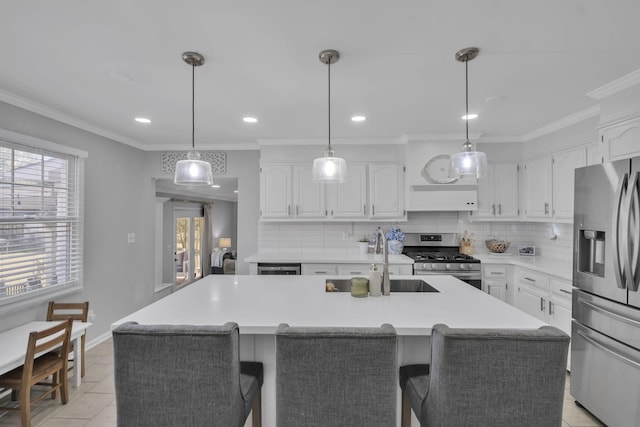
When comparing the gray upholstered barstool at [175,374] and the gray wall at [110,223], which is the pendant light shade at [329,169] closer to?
the gray upholstered barstool at [175,374]

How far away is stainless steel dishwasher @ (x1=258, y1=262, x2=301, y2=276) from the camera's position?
3756 millimetres

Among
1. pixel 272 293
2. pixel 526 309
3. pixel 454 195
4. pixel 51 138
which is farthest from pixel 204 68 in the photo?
pixel 526 309

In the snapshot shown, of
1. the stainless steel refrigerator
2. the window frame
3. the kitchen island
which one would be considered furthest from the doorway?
the stainless steel refrigerator

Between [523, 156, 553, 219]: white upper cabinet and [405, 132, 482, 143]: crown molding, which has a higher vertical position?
[405, 132, 482, 143]: crown molding

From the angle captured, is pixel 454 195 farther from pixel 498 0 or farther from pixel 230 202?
pixel 230 202

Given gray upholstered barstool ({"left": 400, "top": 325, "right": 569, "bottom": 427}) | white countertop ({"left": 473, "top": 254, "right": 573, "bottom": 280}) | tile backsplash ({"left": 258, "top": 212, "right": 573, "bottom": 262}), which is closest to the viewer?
gray upholstered barstool ({"left": 400, "top": 325, "right": 569, "bottom": 427})

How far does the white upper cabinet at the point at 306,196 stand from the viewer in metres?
4.11

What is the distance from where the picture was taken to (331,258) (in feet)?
12.4

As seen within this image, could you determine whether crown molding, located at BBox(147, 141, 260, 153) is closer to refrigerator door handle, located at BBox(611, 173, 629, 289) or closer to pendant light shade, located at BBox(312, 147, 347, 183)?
pendant light shade, located at BBox(312, 147, 347, 183)

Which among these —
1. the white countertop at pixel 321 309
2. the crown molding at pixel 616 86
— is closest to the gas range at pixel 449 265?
the white countertop at pixel 321 309

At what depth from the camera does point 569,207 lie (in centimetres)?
322

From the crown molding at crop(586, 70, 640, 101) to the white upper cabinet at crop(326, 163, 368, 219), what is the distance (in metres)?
2.29

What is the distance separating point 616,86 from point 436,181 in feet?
6.00

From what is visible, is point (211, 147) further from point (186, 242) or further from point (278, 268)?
point (186, 242)
